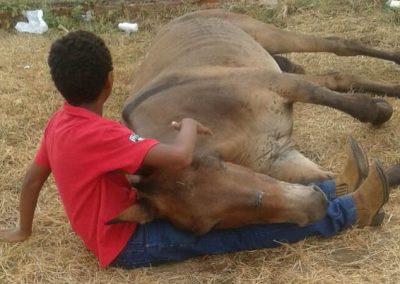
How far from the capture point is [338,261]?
382cm

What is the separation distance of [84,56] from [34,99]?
296 centimetres

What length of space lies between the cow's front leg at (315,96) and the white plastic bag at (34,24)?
160 inches

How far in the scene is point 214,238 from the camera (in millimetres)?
3844

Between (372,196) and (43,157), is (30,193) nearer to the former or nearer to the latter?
(43,157)

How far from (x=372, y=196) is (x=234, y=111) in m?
0.91

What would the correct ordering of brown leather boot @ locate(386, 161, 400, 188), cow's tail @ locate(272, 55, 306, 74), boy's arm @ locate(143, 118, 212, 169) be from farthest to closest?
cow's tail @ locate(272, 55, 306, 74), brown leather boot @ locate(386, 161, 400, 188), boy's arm @ locate(143, 118, 212, 169)

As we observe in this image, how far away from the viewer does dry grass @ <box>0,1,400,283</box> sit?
3.79m

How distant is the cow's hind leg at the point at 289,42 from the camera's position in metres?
5.95

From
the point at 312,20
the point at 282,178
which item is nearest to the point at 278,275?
the point at 282,178

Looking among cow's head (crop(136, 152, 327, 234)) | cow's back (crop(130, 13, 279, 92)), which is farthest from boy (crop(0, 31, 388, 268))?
cow's back (crop(130, 13, 279, 92))

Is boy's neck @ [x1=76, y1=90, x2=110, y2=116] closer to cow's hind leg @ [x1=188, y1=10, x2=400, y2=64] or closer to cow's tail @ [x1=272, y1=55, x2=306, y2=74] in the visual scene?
cow's hind leg @ [x1=188, y1=10, x2=400, y2=64]

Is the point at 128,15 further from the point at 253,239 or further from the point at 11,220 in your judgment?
the point at 253,239

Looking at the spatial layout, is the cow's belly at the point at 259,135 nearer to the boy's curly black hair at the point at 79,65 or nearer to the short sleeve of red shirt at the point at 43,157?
the boy's curly black hair at the point at 79,65

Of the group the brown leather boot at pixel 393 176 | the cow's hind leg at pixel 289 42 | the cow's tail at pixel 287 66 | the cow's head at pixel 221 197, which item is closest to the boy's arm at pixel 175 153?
the cow's head at pixel 221 197
